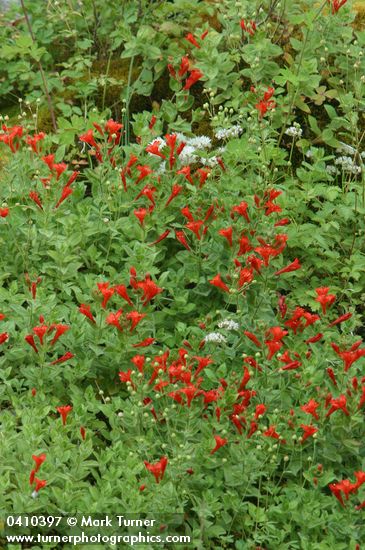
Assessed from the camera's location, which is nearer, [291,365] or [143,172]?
[291,365]

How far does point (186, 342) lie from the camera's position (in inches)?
184

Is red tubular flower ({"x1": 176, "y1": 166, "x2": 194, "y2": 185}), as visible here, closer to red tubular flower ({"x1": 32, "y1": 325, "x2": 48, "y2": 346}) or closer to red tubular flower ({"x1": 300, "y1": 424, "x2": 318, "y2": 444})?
red tubular flower ({"x1": 32, "y1": 325, "x2": 48, "y2": 346})

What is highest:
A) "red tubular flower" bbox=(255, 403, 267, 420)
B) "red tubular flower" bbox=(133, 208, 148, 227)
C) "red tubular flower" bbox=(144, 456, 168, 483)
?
"red tubular flower" bbox=(133, 208, 148, 227)

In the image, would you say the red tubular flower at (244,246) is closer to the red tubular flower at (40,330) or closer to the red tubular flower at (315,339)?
the red tubular flower at (315,339)

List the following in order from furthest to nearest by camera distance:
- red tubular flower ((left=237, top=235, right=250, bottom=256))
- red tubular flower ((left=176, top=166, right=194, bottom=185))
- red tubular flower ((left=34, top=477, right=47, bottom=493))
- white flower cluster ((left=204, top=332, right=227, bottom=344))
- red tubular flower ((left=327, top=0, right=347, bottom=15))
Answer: red tubular flower ((left=327, top=0, right=347, bottom=15))
red tubular flower ((left=176, top=166, right=194, bottom=185))
red tubular flower ((left=237, top=235, right=250, bottom=256))
white flower cluster ((left=204, top=332, right=227, bottom=344))
red tubular flower ((left=34, top=477, right=47, bottom=493))

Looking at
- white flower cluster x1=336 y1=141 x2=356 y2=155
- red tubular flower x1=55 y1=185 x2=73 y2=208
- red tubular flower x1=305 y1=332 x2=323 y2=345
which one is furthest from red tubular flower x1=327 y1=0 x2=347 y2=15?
red tubular flower x1=305 y1=332 x2=323 y2=345

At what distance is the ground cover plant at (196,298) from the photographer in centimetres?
421

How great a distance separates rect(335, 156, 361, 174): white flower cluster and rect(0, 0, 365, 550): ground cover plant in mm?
37

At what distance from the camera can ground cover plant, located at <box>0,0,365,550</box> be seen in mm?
4207

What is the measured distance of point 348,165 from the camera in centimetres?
593

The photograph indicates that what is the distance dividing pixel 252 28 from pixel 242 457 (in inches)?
110

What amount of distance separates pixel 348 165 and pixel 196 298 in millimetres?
1272

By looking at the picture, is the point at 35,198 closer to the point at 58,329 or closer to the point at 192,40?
the point at 58,329

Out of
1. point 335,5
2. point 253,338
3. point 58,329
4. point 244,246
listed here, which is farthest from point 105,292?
point 335,5
